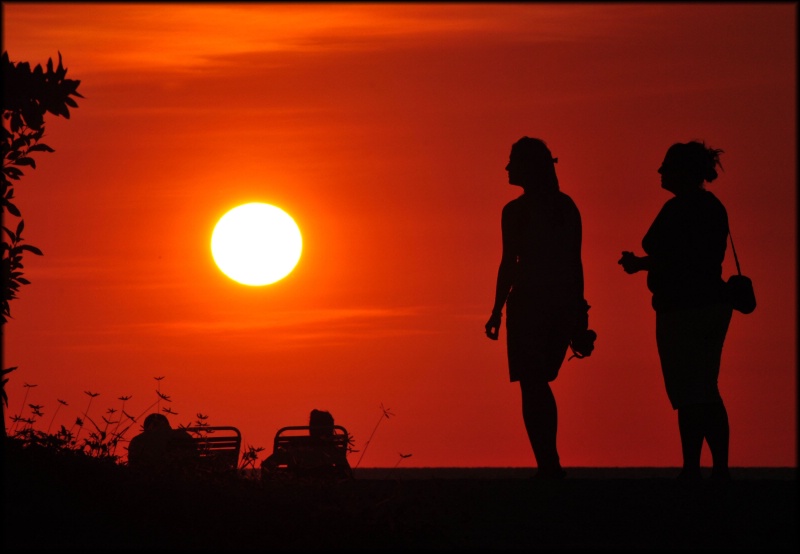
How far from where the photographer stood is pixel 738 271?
33.2ft

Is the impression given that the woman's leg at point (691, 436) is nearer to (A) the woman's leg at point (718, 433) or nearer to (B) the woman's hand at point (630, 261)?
(A) the woman's leg at point (718, 433)

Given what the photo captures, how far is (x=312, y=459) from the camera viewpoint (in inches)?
440

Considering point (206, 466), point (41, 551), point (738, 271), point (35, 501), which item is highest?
point (738, 271)

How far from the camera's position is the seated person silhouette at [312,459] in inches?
431

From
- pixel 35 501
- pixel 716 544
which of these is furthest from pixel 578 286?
pixel 35 501

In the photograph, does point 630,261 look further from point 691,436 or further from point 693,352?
point 691,436

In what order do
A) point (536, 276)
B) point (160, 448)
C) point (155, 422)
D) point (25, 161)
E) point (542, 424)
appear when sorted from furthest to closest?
point (155, 422)
point (160, 448)
point (536, 276)
point (542, 424)
point (25, 161)

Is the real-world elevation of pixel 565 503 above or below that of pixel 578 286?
below

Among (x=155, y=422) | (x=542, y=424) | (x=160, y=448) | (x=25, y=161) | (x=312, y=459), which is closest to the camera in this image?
(x=25, y=161)

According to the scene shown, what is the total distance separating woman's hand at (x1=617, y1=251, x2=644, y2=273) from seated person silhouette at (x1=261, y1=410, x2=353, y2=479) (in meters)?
2.62

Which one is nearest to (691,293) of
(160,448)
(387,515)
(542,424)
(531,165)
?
(542,424)

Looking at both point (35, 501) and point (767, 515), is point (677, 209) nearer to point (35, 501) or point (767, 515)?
point (767, 515)

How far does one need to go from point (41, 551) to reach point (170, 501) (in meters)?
1.23

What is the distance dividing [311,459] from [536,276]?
232 centimetres
